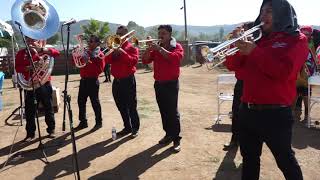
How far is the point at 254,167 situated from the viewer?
3.83 metres

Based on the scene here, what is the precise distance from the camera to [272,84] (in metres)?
3.40

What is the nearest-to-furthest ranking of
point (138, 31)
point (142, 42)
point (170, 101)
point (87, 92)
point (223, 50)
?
1. point (223, 50)
2. point (170, 101)
3. point (142, 42)
4. point (87, 92)
5. point (138, 31)

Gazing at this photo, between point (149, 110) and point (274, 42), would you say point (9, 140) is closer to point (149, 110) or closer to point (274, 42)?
point (149, 110)

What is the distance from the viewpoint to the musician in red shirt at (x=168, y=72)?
6034 millimetres

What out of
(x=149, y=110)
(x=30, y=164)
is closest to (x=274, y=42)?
(x=30, y=164)

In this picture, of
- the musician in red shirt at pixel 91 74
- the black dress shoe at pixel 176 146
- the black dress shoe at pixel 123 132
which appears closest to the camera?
the black dress shoe at pixel 176 146

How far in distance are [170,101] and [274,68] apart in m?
3.15

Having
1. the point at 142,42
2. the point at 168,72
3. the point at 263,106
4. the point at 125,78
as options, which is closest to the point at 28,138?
the point at 125,78

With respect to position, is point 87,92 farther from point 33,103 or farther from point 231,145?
point 231,145

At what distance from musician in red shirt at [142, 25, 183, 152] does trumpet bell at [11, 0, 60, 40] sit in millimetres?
1522

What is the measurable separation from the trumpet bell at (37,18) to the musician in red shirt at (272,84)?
2.97 metres

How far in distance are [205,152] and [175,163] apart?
675 millimetres

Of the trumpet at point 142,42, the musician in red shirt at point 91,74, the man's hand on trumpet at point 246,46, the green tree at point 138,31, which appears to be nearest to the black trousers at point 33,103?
the musician in red shirt at point 91,74

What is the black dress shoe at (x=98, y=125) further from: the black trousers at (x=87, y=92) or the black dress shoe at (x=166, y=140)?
the black dress shoe at (x=166, y=140)
